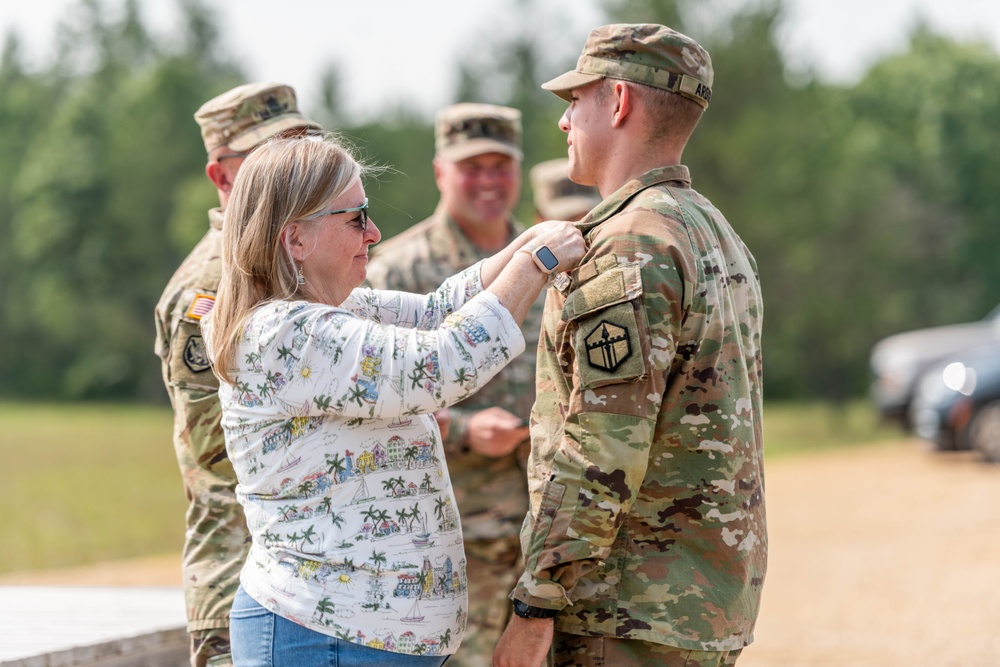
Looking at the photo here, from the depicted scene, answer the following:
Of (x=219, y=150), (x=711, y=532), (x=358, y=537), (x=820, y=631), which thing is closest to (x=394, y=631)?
(x=358, y=537)

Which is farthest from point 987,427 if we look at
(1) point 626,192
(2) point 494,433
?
(1) point 626,192

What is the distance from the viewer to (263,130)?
3.74m

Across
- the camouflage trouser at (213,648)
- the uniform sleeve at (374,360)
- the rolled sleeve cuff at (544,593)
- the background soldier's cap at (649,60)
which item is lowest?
the camouflage trouser at (213,648)

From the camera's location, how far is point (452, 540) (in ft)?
8.73

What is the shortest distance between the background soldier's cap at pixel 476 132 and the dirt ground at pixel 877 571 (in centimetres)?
372

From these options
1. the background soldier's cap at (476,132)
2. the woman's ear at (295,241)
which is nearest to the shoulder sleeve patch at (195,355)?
the woman's ear at (295,241)

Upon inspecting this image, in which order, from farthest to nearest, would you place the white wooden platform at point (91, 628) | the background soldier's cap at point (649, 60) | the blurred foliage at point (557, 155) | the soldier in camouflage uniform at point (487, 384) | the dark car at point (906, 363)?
the blurred foliage at point (557, 155)
the dark car at point (906, 363)
the soldier in camouflage uniform at point (487, 384)
the white wooden platform at point (91, 628)
the background soldier's cap at point (649, 60)

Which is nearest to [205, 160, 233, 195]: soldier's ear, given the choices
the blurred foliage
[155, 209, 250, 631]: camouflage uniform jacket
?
[155, 209, 250, 631]: camouflage uniform jacket

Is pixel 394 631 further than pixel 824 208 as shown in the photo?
No

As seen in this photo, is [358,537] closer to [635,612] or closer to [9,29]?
[635,612]

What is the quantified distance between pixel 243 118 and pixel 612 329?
1662mm

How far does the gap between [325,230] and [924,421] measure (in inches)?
541

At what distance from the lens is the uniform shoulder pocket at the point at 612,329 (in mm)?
2588

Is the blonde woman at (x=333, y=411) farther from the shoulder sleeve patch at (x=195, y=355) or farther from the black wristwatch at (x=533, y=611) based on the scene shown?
the shoulder sleeve patch at (x=195, y=355)
